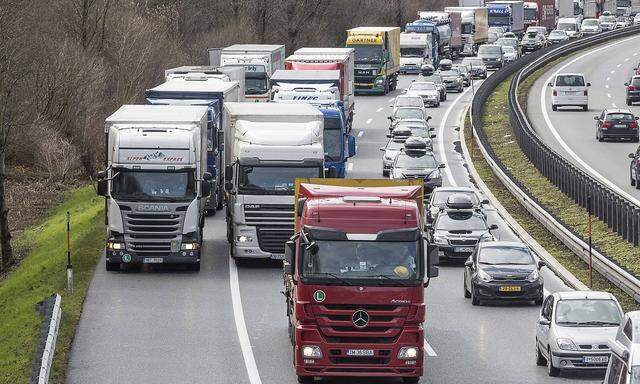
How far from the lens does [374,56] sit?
89125mm

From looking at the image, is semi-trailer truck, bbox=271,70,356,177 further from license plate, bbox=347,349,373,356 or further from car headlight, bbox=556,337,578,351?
license plate, bbox=347,349,373,356

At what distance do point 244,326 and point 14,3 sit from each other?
114 ft

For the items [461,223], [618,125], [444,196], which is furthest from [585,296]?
[618,125]

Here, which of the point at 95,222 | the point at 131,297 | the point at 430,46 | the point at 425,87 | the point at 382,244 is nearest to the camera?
the point at 382,244

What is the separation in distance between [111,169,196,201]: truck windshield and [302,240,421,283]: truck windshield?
1264 centimetres

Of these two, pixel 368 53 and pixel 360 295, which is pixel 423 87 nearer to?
pixel 368 53

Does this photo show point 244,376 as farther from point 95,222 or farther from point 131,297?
point 95,222

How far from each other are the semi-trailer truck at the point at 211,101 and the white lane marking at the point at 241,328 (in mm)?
5232

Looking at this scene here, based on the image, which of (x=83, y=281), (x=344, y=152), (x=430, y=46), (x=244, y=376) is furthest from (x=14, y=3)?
(x=430, y=46)

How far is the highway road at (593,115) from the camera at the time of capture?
5988 cm

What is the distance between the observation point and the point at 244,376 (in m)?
25.6

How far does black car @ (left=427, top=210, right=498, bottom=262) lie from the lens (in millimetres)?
39531

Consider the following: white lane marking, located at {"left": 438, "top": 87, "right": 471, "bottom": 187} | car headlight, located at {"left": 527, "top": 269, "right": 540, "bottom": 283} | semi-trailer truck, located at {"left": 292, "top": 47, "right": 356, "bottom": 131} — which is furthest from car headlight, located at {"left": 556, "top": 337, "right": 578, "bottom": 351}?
semi-trailer truck, located at {"left": 292, "top": 47, "right": 356, "bottom": 131}

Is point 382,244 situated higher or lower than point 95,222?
higher
